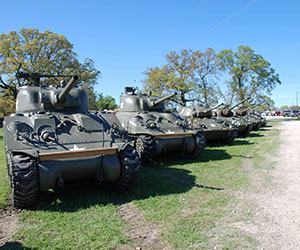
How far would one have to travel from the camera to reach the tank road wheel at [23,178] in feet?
21.3

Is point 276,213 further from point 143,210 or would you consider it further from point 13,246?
point 13,246

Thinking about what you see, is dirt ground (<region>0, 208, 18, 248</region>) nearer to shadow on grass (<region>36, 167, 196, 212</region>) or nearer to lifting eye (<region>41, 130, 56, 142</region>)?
shadow on grass (<region>36, 167, 196, 212</region>)

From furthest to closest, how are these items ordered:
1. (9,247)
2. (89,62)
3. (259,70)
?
(259,70), (89,62), (9,247)

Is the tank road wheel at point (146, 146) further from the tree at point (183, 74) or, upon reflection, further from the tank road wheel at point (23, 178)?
the tree at point (183, 74)

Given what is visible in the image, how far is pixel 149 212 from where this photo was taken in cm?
668

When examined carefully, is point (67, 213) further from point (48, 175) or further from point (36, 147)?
point (36, 147)

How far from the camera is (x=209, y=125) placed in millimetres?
16375

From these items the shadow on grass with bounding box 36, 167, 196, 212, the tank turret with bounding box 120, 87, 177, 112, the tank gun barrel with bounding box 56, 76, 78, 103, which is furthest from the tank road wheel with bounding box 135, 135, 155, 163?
the tank gun barrel with bounding box 56, 76, 78, 103

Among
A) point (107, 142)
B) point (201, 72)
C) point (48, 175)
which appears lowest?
point (48, 175)

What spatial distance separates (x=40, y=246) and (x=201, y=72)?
3781cm

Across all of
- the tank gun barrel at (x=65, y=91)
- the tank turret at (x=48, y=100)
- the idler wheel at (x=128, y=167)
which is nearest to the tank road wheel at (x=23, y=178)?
the idler wheel at (x=128, y=167)

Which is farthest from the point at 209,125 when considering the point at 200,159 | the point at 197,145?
the point at 197,145

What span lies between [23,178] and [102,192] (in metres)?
2.07

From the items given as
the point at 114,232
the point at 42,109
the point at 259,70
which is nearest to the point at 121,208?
the point at 114,232
